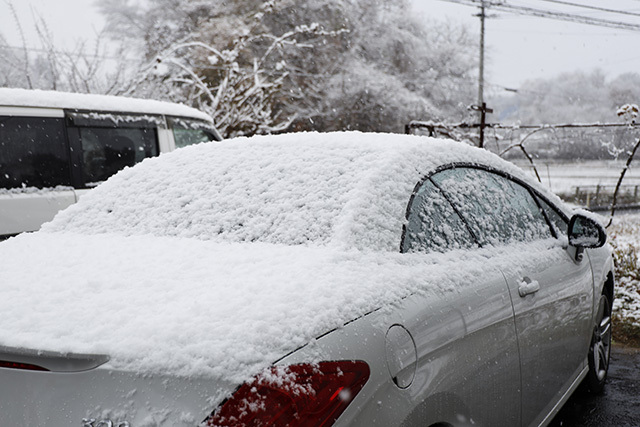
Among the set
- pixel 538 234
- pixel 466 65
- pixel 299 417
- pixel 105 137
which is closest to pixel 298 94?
pixel 466 65

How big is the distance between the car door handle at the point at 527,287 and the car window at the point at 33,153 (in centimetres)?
462

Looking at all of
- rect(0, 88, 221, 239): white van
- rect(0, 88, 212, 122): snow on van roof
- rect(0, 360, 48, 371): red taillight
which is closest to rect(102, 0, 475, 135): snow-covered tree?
rect(0, 88, 212, 122): snow on van roof

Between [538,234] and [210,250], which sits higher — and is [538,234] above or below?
below

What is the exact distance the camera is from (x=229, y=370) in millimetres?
1265

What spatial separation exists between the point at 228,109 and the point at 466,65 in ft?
67.7

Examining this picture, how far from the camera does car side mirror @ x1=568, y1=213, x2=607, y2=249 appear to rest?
9.47 ft

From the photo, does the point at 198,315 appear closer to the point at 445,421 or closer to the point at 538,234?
the point at 445,421

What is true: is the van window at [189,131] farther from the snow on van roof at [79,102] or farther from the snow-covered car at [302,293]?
the snow-covered car at [302,293]

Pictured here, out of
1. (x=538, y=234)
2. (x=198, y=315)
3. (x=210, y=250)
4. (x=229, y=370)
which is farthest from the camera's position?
(x=538, y=234)

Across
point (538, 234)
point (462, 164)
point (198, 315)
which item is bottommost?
point (538, 234)

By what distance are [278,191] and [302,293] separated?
28.4 inches

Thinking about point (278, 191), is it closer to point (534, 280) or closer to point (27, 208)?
point (534, 280)

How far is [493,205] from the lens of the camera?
257 cm

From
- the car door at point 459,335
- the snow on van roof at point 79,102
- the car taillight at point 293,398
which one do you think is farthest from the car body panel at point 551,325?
the snow on van roof at point 79,102
